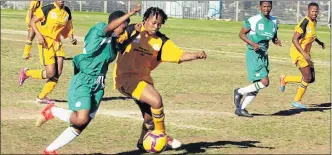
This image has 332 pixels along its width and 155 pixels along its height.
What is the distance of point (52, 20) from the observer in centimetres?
1596

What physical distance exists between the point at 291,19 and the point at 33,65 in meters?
45.5

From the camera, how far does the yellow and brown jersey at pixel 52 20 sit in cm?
1588

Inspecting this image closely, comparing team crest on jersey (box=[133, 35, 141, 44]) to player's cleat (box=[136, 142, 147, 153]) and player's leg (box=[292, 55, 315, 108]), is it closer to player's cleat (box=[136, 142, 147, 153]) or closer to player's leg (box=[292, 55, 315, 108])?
player's cleat (box=[136, 142, 147, 153])

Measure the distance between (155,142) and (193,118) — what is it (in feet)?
12.6

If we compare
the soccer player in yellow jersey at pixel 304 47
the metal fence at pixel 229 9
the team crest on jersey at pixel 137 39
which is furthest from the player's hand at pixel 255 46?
the metal fence at pixel 229 9

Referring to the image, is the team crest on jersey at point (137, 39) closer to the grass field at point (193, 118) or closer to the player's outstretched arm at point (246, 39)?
the grass field at point (193, 118)

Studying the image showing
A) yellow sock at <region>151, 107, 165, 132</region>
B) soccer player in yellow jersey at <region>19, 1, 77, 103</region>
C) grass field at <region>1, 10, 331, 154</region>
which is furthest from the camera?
soccer player in yellow jersey at <region>19, 1, 77, 103</region>

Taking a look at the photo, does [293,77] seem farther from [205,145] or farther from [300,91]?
[205,145]

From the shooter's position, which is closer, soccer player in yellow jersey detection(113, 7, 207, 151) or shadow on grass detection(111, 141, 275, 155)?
soccer player in yellow jersey detection(113, 7, 207, 151)

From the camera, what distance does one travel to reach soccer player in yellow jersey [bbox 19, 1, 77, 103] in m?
15.4

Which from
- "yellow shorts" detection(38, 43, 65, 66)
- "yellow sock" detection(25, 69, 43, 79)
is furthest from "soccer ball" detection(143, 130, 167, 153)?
"yellow sock" detection(25, 69, 43, 79)

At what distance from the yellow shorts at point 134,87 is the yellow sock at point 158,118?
31 cm

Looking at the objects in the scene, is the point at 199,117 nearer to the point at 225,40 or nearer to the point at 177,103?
the point at 177,103

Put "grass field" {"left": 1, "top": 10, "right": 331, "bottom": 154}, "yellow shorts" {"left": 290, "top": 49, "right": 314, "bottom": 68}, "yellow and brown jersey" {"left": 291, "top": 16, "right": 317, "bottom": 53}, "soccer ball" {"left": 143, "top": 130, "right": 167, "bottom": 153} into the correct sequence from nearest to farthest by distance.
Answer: "soccer ball" {"left": 143, "top": 130, "right": 167, "bottom": 153}
"grass field" {"left": 1, "top": 10, "right": 331, "bottom": 154}
"yellow and brown jersey" {"left": 291, "top": 16, "right": 317, "bottom": 53}
"yellow shorts" {"left": 290, "top": 49, "right": 314, "bottom": 68}
